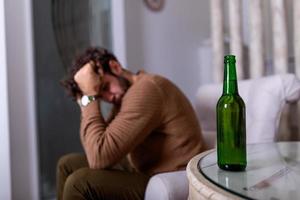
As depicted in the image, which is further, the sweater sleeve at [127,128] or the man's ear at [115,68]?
the man's ear at [115,68]

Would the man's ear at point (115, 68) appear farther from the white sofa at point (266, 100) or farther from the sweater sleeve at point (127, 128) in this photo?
the white sofa at point (266, 100)

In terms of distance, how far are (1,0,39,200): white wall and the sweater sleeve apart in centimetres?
76

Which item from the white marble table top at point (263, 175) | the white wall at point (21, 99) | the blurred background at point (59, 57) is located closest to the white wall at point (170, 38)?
the blurred background at point (59, 57)

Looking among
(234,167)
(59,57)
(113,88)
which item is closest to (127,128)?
(113,88)

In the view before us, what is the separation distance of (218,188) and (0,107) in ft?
5.09

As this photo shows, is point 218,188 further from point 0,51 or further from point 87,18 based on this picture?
point 87,18

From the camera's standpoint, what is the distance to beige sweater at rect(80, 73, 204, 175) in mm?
1308

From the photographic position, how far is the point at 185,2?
9.48 ft

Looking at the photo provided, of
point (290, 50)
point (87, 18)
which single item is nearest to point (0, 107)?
point (87, 18)

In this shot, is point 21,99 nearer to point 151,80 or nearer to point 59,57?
point 59,57

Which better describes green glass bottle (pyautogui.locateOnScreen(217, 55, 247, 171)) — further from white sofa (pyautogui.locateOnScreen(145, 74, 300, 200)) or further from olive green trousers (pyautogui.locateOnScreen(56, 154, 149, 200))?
olive green trousers (pyautogui.locateOnScreen(56, 154, 149, 200))

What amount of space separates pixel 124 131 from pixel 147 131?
10 cm

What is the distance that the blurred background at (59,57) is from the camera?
1.96 meters

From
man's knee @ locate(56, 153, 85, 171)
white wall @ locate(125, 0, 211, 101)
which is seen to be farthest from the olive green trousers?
white wall @ locate(125, 0, 211, 101)
